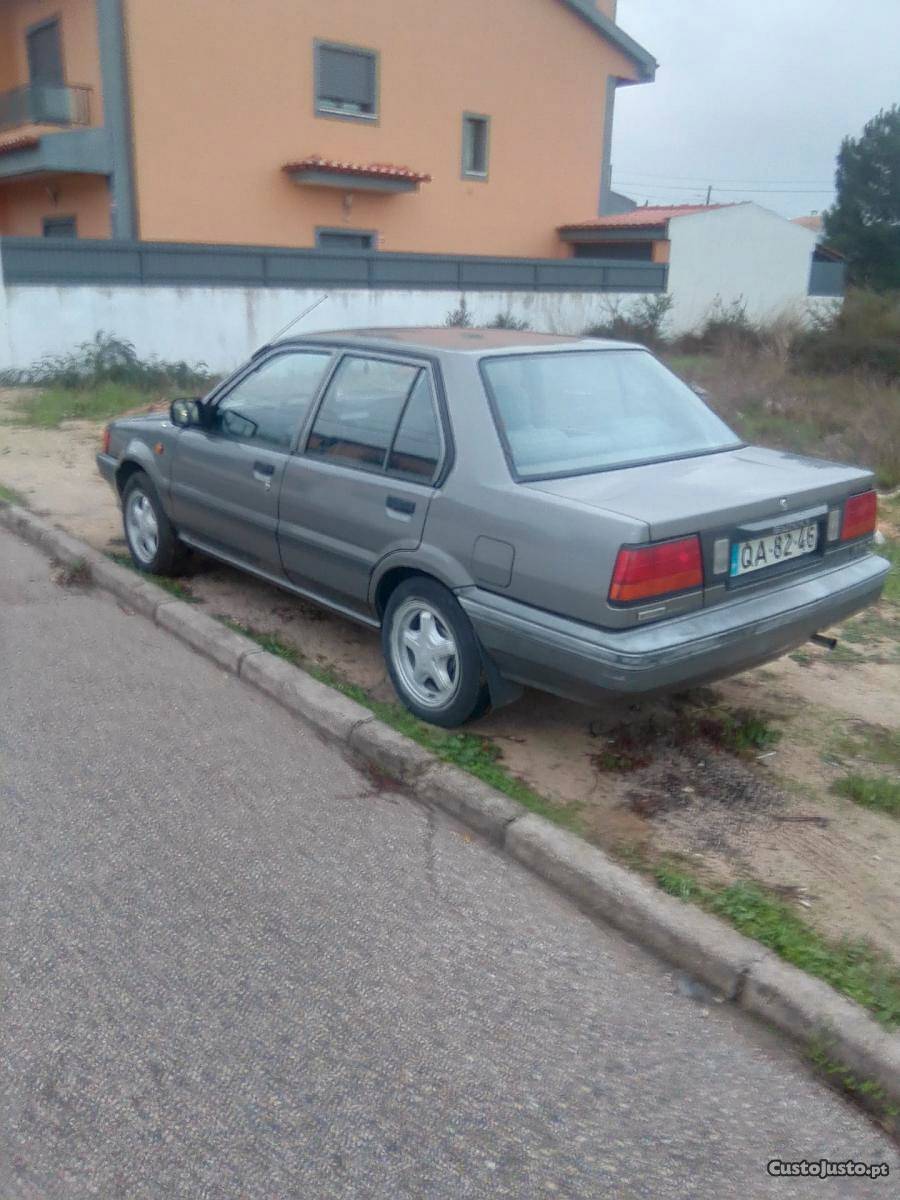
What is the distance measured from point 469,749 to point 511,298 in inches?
765

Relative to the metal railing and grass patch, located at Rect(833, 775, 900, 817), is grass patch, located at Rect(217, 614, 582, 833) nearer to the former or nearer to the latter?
grass patch, located at Rect(833, 775, 900, 817)

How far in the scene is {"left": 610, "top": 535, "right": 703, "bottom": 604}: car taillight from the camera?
12.5 feet

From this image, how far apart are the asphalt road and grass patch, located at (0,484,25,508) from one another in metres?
4.68

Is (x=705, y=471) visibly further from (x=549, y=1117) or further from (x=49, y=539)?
(x=49, y=539)

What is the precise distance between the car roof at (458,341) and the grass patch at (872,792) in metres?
Result: 2.20

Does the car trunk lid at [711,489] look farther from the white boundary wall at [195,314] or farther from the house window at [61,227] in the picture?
the house window at [61,227]

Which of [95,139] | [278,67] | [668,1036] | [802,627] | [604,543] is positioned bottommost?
[668,1036]

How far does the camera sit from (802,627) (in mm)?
4363

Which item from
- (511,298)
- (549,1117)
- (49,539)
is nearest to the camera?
(549,1117)

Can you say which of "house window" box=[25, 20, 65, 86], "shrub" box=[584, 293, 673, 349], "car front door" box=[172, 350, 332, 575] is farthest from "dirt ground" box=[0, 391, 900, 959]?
"house window" box=[25, 20, 65, 86]

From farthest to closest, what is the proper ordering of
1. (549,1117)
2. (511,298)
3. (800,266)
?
(800,266) → (511,298) → (549,1117)

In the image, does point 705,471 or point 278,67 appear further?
point 278,67

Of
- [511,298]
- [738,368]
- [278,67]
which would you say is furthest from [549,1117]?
[278,67]

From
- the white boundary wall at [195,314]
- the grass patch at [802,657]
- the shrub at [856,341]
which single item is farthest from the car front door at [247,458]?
the shrub at [856,341]
